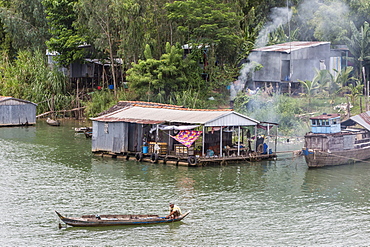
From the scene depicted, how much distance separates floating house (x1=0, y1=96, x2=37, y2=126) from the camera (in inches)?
2119

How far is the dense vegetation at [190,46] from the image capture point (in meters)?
51.9

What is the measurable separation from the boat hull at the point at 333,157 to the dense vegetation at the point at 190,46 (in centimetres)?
1020

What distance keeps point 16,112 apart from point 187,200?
100 feet

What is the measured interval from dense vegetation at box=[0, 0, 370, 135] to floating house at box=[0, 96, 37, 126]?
17.6 feet

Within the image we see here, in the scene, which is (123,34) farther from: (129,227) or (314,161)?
(129,227)

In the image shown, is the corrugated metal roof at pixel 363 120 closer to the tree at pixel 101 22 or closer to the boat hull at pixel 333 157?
the boat hull at pixel 333 157

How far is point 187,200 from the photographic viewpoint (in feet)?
93.6

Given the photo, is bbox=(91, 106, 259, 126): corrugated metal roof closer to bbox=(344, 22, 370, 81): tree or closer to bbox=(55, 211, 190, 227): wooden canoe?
bbox=(55, 211, 190, 227): wooden canoe

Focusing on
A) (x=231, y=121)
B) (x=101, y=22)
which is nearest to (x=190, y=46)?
(x=101, y=22)

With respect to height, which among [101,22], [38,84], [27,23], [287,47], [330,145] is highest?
[27,23]

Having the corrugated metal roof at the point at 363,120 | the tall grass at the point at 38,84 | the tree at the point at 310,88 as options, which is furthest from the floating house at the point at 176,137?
the tall grass at the point at 38,84

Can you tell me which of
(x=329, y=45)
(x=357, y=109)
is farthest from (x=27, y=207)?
(x=329, y=45)

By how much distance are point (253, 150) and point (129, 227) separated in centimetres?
1699

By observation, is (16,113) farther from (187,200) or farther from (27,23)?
(187,200)
